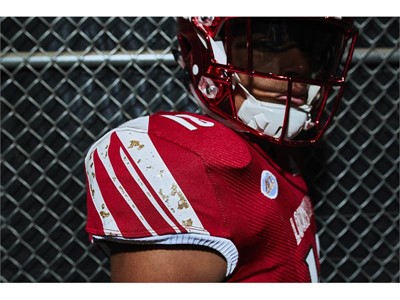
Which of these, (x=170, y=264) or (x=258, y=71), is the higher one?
(x=258, y=71)

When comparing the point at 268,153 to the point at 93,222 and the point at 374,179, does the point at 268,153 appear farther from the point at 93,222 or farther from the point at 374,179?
the point at 374,179

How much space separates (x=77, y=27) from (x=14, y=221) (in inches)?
25.4

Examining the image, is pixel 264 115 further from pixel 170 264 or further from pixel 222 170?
pixel 170 264

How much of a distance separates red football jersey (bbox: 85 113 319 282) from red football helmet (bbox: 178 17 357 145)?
0.31ft

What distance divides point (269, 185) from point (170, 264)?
0.78 ft

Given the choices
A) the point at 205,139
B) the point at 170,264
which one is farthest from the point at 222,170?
the point at 170,264

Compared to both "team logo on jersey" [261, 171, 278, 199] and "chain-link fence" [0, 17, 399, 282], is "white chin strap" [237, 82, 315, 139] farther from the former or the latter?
"chain-link fence" [0, 17, 399, 282]

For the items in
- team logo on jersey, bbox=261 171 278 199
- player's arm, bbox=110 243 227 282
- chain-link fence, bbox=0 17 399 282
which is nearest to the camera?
player's arm, bbox=110 243 227 282

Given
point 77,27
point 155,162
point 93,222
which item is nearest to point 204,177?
point 155,162

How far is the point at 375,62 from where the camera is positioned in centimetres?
157

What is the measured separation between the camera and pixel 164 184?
0.79m

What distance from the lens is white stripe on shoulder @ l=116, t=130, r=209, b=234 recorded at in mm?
783

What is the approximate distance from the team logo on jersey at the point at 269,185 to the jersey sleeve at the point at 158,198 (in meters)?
0.13

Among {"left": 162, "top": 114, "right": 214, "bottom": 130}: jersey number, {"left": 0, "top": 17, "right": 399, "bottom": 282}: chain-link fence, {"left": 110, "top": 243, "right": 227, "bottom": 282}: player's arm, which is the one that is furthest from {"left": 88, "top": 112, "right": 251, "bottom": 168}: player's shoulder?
{"left": 0, "top": 17, "right": 399, "bottom": 282}: chain-link fence
